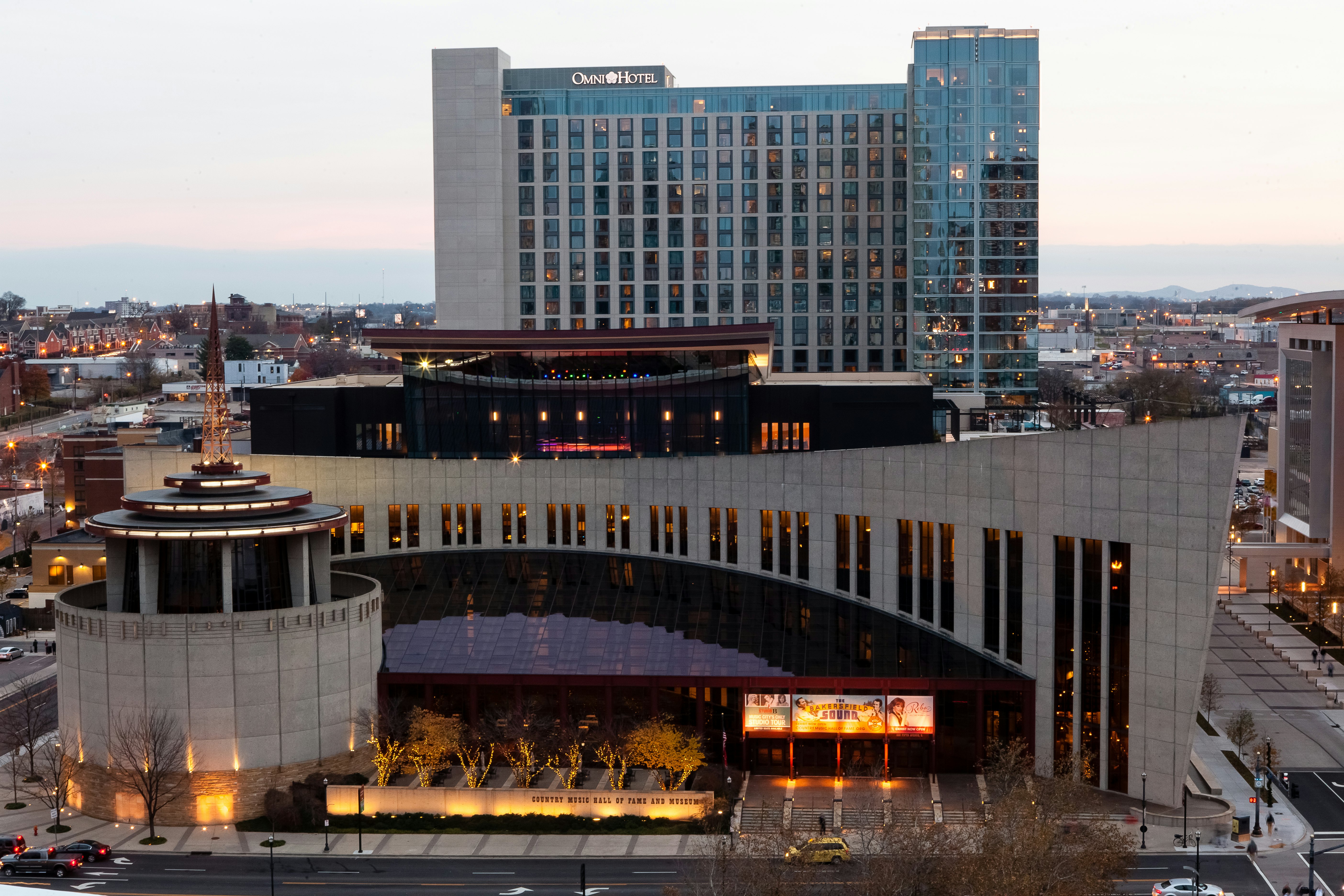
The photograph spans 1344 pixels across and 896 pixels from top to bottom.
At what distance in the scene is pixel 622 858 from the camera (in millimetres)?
78375

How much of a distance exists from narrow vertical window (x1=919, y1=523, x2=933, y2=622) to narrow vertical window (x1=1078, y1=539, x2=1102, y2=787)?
11105 mm

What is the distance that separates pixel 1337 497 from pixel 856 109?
8146 centimetres

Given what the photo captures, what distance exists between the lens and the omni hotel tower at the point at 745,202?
19250 cm

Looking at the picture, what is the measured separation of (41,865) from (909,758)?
4886 centimetres

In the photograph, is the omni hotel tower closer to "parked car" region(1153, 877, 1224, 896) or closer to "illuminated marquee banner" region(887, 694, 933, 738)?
"illuminated marquee banner" region(887, 694, 933, 738)

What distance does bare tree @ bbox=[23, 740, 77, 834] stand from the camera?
84.6 meters

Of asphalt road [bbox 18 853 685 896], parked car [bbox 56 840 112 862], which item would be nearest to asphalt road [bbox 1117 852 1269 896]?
asphalt road [bbox 18 853 685 896]

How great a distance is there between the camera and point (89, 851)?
258 feet

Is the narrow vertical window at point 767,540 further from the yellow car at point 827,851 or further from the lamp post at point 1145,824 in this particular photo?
the lamp post at point 1145,824

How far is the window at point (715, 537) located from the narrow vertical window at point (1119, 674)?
30218mm

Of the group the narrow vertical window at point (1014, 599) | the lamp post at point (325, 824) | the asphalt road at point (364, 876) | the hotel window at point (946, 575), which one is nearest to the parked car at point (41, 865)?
the asphalt road at point (364, 876)

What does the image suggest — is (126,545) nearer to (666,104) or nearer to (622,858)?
(622,858)

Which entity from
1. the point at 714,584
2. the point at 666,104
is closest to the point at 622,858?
the point at 714,584

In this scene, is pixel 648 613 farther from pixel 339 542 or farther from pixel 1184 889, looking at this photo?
pixel 1184 889
